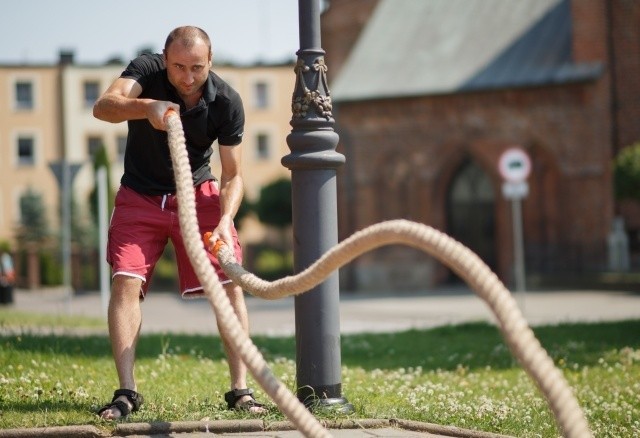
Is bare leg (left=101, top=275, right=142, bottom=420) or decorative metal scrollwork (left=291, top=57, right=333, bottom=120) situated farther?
decorative metal scrollwork (left=291, top=57, right=333, bottom=120)

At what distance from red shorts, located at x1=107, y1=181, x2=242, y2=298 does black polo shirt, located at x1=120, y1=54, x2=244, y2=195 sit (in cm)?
7

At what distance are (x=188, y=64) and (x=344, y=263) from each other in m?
1.65

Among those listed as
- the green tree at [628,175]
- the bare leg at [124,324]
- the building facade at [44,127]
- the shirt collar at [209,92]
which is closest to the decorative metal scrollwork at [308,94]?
the shirt collar at [209,92]

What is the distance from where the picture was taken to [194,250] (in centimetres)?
419

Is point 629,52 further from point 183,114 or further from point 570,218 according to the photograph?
point 183,114

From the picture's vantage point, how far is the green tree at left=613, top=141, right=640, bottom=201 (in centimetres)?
2572

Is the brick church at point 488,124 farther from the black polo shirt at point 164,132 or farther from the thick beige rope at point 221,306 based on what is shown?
the thick beige rope at point 221,306

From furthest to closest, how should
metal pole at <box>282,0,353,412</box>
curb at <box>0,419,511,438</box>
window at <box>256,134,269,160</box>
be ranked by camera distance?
window at <box>256,134,269,160</box> < metal pole at <box>282,0,353,412</box> < curb at <box>0,419,511,438</box>

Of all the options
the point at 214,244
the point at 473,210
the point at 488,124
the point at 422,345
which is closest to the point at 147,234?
the point at 214,244

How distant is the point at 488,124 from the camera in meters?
32.1

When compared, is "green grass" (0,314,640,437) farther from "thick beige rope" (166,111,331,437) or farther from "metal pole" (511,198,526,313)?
"metal pole" (511,198,526,313)

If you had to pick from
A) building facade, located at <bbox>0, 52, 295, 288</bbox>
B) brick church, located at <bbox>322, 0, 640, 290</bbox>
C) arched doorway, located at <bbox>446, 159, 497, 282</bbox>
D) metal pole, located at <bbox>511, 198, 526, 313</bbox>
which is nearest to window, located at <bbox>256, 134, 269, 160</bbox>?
building facade, located at <bbox>0, 52, 295, 288</bbox>

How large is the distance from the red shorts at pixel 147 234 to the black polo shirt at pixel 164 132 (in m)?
0.07

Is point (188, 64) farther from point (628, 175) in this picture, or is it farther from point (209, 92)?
point (628, 175)
